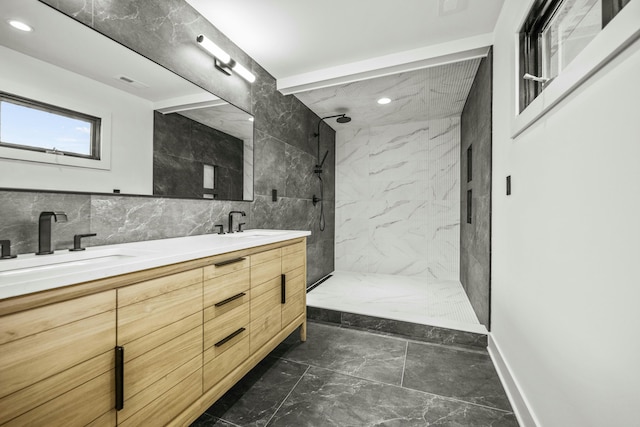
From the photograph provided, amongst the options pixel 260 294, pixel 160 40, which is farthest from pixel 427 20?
pixel 260 294

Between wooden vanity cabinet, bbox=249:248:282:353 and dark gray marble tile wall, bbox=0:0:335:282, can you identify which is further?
wooden vanity cabinet, bbox=249:248:282:353

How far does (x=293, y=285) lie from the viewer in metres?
1.99

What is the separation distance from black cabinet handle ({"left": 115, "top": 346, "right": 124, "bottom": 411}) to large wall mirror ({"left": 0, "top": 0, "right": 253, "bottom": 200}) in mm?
757

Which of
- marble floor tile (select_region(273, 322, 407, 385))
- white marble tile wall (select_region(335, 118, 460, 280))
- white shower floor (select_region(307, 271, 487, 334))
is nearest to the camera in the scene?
marble floor tile (select_region(273, 322, 407, 385))

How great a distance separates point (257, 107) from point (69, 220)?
5.53 feet

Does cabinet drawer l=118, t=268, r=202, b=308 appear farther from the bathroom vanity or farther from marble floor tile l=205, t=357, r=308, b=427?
marble floor tile l=205, t=357, r=308, b=427

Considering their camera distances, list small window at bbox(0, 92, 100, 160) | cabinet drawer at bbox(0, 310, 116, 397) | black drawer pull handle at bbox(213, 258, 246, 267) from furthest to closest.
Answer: black drawer pull handle at bbox(213, 258, 246, 267), small window at bbox(0, 92, 100, 160), cabinet drawer at bbox(0, 310, 116, 397)

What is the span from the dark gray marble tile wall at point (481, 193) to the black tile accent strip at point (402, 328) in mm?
179

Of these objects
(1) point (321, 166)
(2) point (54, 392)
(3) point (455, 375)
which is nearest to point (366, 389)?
(3) point (455, 375)

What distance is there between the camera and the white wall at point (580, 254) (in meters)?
0.68

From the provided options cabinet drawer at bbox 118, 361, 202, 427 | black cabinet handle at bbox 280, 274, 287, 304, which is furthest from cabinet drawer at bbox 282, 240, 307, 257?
cabinet drawer at bbox 118, 361, 202, 427

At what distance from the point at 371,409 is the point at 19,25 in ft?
7.54

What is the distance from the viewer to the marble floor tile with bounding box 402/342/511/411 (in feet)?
5.11

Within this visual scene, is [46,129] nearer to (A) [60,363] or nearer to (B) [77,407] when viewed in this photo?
(A) [60,363]
